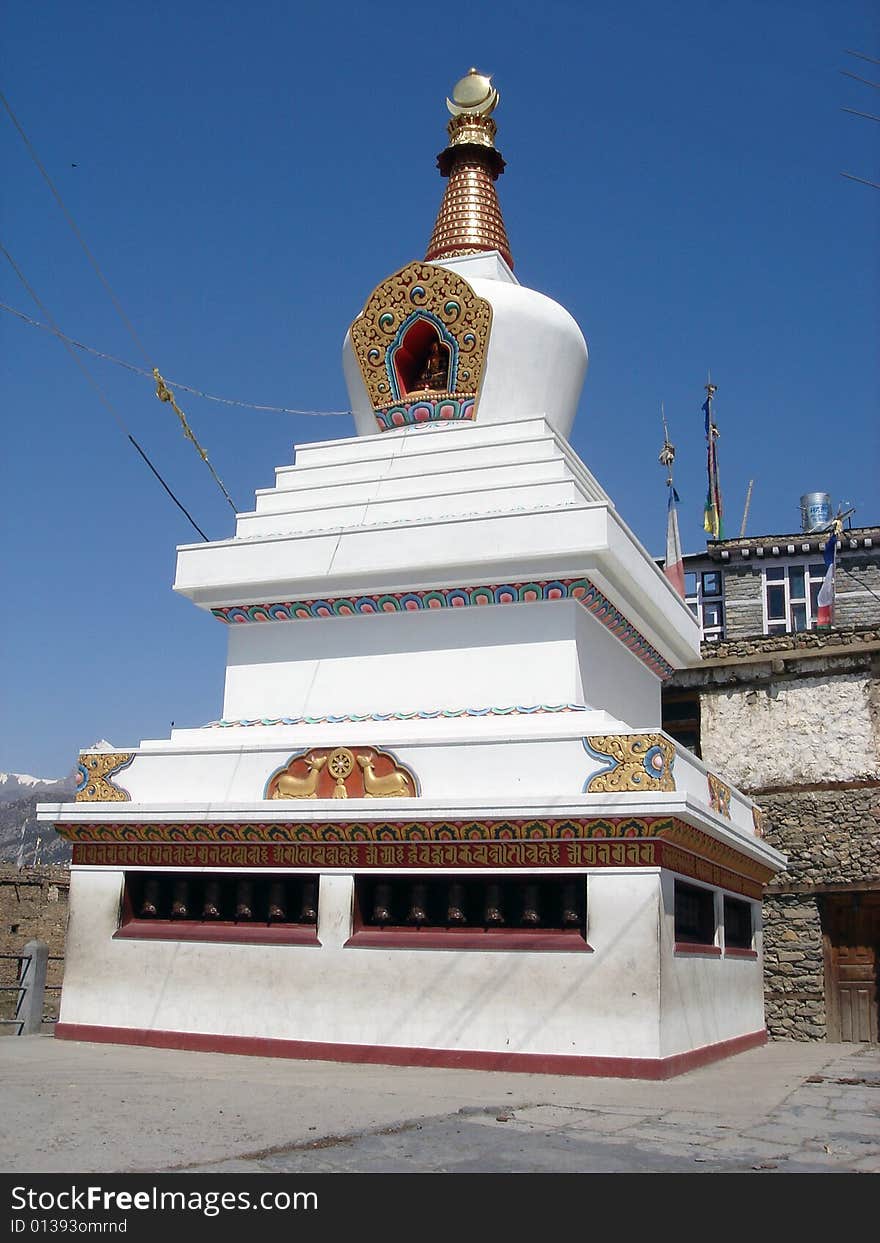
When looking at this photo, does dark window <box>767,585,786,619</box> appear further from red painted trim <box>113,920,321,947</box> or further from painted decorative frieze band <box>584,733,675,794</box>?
red painted trim <box>113,920,321,947</box>

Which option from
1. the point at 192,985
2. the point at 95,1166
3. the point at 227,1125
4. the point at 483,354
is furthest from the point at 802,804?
the point at 95,1166

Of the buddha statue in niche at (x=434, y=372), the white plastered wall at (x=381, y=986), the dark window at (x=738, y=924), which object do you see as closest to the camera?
the white plastered wall at (x=381, y=986)

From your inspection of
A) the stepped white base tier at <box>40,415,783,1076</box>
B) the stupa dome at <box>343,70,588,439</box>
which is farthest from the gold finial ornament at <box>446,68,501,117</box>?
the stepped white base tier at <box>40,415,783,1076</box>

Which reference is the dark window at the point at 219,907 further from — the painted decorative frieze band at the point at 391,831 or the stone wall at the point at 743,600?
the stone wall at the point at 743,600

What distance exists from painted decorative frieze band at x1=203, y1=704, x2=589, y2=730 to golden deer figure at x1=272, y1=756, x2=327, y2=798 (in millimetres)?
927

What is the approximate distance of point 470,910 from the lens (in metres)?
9.31

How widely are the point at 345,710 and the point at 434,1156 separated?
20.8ft

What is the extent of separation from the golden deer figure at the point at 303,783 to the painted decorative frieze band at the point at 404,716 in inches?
36.5

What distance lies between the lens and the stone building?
50.7 ft

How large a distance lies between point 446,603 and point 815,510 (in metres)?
20.4

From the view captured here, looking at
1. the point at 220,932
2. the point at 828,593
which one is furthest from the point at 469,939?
the point at 828,593

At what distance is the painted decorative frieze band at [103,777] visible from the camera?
1074cm

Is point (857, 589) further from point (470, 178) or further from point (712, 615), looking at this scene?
point (470, 178)

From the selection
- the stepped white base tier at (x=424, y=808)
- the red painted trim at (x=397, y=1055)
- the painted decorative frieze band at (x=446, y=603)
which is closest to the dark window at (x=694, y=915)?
the stepped white base tier at (x=424, y=808)
